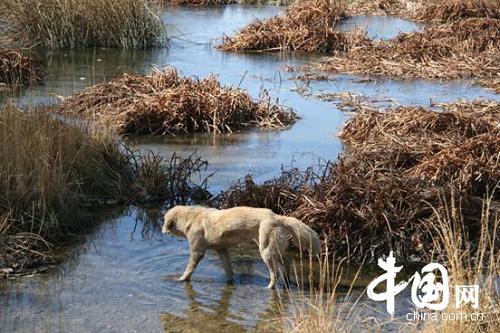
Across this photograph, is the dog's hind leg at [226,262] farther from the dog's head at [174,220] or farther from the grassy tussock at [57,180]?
the grassy tussock at [57,180]

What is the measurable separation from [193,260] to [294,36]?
52.6ft

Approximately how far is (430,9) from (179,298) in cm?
2289

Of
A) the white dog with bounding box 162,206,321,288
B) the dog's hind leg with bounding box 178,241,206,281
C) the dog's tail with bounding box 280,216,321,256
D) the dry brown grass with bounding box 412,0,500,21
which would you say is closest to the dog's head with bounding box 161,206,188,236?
the white dog with bounding box 162,206,321,288

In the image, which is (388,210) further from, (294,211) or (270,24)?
(270,24)

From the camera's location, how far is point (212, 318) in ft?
23.8

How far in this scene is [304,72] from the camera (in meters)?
19.4

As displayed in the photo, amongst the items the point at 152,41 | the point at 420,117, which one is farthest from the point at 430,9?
the point at 420,117

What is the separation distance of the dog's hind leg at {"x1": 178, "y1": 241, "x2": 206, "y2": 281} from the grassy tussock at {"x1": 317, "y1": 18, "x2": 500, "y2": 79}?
39.5 ft

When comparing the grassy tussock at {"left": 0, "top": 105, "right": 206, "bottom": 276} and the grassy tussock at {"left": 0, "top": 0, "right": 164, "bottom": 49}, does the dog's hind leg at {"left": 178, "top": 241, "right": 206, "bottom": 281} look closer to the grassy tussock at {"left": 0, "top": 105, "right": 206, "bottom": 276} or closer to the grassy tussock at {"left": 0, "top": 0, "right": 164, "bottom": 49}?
the grassy tussock at {"left": 0, "top": 105, "right": 206, "bottom": 276}

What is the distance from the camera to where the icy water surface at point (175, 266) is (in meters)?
7.19

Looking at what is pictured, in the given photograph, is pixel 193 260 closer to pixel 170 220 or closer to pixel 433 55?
pixel 170 220

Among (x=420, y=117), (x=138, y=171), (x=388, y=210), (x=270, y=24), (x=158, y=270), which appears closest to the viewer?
(x=158, y=270)

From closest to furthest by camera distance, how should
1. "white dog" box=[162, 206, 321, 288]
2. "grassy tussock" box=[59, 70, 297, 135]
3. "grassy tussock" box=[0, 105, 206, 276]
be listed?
"white dog" box=[162, 206, 321, 288] < "grassy tussock" box=[0, 105, 206, 276] < "grassy tussock" box=[59, 70, 297, 135]

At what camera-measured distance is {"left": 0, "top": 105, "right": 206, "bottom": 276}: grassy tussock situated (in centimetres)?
864
